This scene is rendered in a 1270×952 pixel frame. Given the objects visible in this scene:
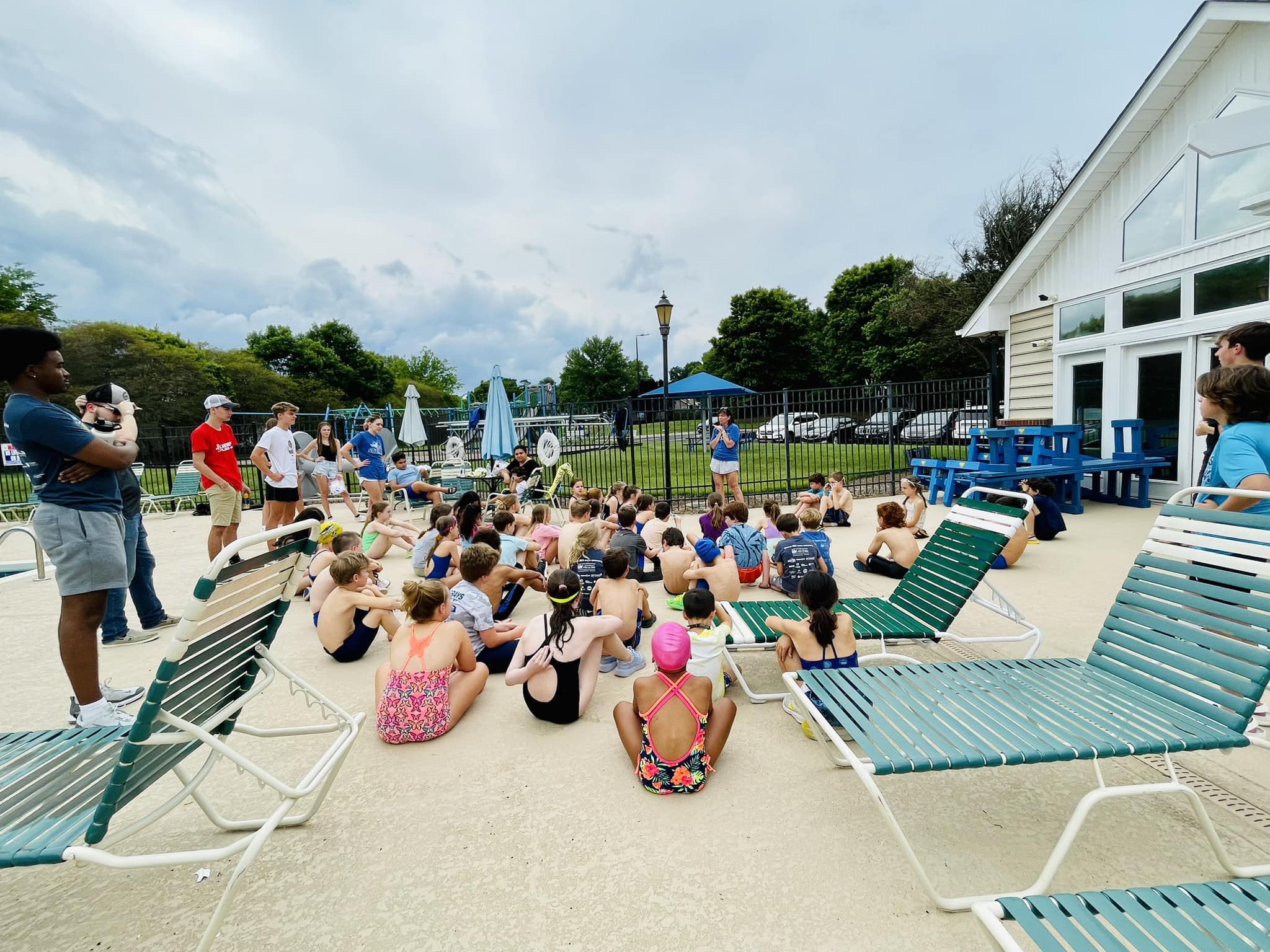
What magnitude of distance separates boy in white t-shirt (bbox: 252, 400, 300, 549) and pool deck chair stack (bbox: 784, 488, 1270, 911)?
6.50 m

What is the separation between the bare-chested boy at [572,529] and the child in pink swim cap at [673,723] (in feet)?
8.37

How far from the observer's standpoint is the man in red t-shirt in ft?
19.4

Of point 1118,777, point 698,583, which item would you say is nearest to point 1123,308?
point 698,583

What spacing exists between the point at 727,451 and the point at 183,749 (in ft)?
29.6

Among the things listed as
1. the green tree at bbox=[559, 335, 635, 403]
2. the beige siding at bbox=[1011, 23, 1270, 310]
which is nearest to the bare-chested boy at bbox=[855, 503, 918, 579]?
the beige siding at bbox=[1011, 23, 1270, 310]

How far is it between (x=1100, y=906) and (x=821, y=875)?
3.20ft

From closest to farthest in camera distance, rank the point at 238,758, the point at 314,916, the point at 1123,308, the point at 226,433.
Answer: the point at 238,758, the point at 314,916, the point at 226,433, the point at 1123,308

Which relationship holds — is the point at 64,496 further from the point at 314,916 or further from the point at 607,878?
the point at 607,878

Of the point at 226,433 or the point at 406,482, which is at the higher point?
the point at 226,433

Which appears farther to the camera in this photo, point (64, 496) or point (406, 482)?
point (406, 482)

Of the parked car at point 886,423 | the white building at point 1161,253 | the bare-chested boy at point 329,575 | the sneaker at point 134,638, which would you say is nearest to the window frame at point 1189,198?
the white building at point 1161,253

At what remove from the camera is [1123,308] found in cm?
957

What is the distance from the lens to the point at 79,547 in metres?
3.00

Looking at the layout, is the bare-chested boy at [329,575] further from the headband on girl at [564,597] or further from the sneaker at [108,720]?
the headband on girl at [564,597]
